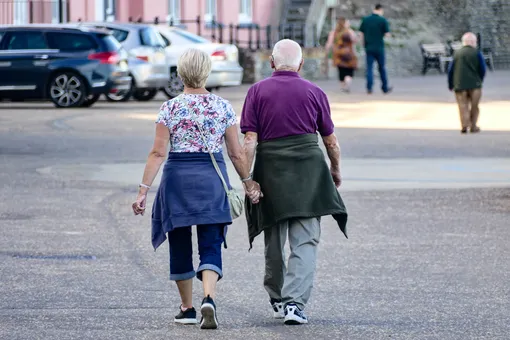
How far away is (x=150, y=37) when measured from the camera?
3198cm

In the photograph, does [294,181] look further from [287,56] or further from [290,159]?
[287,56]

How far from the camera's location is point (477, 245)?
10742mm

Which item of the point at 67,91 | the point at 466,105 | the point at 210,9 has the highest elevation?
the point at 210,9

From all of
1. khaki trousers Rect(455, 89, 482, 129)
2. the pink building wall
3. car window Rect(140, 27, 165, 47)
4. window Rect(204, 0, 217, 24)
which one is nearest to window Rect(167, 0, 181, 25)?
the pink building wall

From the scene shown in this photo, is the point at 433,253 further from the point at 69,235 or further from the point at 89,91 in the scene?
the point at 89,91

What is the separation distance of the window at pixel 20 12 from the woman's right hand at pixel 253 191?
119 ft

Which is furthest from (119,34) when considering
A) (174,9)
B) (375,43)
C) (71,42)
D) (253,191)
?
(253,191)

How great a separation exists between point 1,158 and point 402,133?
663cm

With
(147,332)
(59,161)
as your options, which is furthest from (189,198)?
(59,161)

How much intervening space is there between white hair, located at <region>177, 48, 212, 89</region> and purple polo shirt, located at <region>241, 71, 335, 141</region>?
0.37 meters

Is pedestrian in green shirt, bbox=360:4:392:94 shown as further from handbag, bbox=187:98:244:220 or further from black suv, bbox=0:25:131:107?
handbag, bbox=187:98:244:220

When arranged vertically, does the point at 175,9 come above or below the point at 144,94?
above

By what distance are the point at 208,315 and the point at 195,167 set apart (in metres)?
0.72

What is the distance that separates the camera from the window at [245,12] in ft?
160
